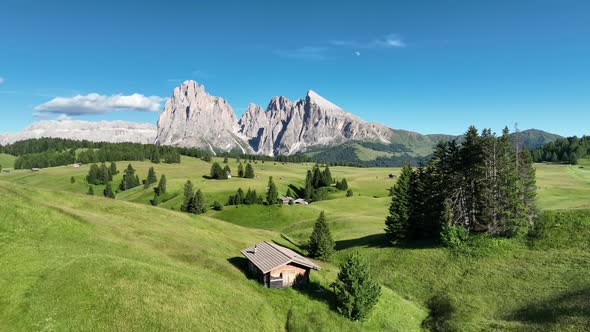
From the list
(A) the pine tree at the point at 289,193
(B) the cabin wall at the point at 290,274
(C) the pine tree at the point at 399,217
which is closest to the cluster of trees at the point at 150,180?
(A) the pine tree at the point at 289,193

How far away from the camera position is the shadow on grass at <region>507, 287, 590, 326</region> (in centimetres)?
3625

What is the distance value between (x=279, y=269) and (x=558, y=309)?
29.9 meters

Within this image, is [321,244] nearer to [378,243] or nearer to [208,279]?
[378,243]

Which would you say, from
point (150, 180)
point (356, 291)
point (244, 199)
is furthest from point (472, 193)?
point (150, 180)

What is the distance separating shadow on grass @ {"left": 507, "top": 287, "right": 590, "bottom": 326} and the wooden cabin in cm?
2343

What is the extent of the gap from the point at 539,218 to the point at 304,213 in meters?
71.3

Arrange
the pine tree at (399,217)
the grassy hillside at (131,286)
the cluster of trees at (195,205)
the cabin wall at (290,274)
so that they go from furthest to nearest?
the cluster of trees at (195,205)
the pine tree at (399,217)
the cabin wall at (290,274)
the grassy hillside at (131,286)

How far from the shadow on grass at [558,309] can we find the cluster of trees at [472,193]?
17598 mm

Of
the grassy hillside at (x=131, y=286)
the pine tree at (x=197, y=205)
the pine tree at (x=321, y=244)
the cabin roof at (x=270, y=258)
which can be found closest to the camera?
the grassy hillside at (x=131, y=286)

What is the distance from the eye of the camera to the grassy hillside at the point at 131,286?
30.7 metres

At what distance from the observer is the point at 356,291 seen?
4000cm

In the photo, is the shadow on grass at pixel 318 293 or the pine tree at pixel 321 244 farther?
the pine tree at pixel 321 244

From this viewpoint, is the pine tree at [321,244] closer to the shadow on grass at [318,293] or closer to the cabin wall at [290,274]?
the shadow on grass at [318,293]

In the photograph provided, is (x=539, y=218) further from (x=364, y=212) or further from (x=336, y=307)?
(x=364, y=212)
